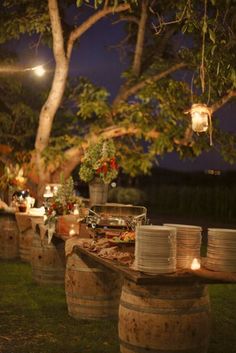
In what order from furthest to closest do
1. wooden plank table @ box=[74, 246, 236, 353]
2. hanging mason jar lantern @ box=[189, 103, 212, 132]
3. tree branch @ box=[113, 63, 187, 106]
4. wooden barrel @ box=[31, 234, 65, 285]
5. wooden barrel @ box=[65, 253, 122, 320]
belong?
tree branch @ box=[113, 63, 187, 106] < wooden barrel @ box=[31, 234, 65, 285] < hanging mason jar lantern @ box=[189, 103, 212, 132] < wooden barrel @ box=[65, 253, 122, 320] < wooden plank table @ box=[74, 246, 236, 353]

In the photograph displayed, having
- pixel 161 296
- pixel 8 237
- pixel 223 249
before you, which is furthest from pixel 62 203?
pixel 8 237

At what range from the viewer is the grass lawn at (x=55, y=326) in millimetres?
5281

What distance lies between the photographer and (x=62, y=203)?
7.22m

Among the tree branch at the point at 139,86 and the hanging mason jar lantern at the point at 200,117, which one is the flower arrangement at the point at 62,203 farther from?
the tree branch at the point at 139,86

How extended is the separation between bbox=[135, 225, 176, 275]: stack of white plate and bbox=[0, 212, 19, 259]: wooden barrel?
21.8 feet

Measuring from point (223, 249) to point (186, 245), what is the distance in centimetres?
27

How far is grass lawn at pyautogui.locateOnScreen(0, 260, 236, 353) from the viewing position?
5.28 metres

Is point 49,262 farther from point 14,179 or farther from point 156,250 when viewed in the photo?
point 156,250

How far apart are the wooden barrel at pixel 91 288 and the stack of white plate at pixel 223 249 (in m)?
1.74

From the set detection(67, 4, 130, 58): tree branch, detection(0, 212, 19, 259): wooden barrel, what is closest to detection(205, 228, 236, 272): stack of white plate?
detection(0, 212, 19, 259): wooden barrel

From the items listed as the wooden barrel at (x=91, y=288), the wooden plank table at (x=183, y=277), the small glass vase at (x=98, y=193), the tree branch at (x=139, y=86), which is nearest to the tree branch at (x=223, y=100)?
the tree branch at (x=139, y=86)

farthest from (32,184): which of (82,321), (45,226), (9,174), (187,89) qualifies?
(82,321)

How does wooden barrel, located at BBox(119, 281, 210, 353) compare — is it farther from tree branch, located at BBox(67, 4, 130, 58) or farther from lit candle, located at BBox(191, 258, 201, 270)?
tree branch, located at BBox(67, 4, 130, 58)

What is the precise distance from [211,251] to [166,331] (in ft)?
2.08
